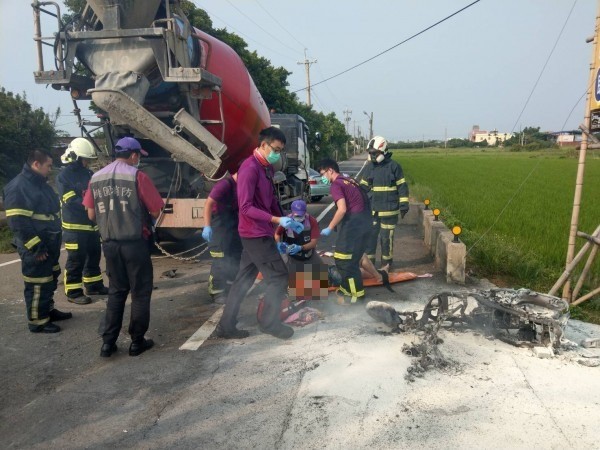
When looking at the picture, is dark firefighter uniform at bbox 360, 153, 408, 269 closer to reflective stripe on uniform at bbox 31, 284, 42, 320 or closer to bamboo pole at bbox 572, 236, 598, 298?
bamboo pole at bbox 572, 236, 598, 298

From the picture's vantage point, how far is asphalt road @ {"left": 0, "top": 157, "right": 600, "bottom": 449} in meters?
2.84

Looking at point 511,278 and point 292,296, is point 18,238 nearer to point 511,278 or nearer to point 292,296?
point 292,296

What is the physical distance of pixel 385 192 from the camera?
657cm

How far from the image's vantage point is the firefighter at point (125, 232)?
13.0 feet

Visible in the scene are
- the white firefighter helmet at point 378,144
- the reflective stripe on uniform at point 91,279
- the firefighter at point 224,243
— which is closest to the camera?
the firefighter at point 224,243

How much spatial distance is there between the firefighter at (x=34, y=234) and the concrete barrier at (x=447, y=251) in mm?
4508

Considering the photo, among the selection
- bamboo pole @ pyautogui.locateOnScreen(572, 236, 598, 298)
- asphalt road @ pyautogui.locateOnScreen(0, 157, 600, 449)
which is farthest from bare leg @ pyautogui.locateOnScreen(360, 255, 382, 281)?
bamboo pole @ pyautogui.locateOnScreen(572, 236, 598, 298)

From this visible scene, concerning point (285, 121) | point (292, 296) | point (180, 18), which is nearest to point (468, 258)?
point (292, 296)

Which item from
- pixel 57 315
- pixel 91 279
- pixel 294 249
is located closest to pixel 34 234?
pixel 57 315

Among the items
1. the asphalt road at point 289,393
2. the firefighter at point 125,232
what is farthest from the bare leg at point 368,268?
the firefighter at point 125,232

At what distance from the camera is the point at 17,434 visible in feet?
9.69

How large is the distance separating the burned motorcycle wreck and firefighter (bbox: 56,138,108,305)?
11.3 feet

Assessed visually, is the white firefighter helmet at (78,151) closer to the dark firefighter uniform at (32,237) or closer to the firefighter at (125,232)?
the dark firefighter uniform at (32,237)

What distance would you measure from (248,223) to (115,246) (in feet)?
3.73
